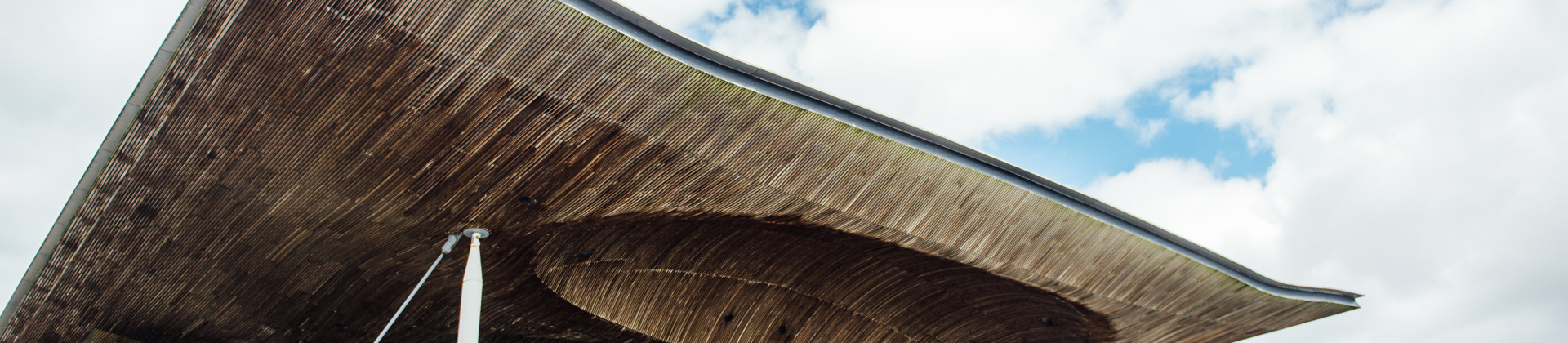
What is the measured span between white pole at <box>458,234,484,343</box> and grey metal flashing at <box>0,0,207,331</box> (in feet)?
8.65

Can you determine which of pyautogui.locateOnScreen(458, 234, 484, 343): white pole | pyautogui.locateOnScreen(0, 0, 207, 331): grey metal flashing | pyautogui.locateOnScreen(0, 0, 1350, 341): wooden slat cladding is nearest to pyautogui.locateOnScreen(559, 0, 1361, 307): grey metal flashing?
pyautogui.locateOnScreen(0, 0, 1350, 341): wooden slat cladding

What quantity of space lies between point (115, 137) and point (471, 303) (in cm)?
320

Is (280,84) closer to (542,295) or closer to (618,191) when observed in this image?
(618,191)

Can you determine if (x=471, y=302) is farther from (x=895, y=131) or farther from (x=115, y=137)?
(x=895, y=131)

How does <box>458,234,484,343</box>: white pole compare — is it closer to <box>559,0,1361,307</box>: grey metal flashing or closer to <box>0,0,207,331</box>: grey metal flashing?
<box>559,0,1361,307</box>: grey metal flashing

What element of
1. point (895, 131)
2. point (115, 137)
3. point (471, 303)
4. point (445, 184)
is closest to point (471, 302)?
point (471, 303)

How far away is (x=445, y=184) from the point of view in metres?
7.21

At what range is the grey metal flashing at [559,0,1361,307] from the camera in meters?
6.15

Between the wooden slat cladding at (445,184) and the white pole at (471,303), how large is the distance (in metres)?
0.87

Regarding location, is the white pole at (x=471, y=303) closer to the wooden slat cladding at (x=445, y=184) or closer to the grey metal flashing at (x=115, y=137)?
the wooden slat cladding at (x=445, y=184)

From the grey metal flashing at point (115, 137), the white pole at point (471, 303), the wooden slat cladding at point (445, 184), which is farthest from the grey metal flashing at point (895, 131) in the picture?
the grey metal flashing at point (115, 137)

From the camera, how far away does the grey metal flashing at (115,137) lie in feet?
19.3

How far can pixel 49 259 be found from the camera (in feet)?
24.8

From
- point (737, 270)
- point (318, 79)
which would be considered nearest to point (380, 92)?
point (318, 79)
